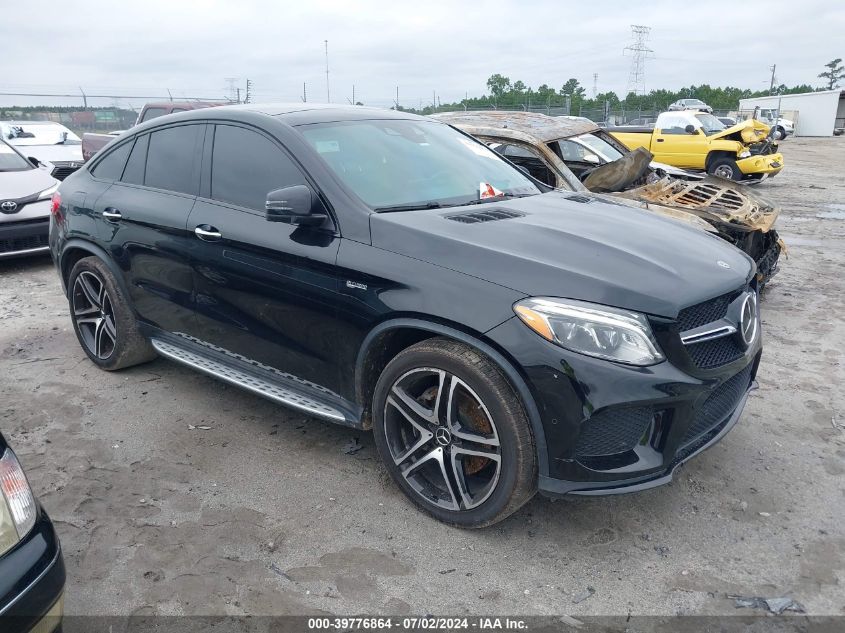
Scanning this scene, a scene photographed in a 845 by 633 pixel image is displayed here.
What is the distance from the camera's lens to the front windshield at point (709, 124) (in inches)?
635

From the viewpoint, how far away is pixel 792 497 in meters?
3.20

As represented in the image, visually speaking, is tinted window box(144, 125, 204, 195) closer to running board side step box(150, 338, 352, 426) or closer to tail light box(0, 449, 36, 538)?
running board side step box(150, 338, 352, 426)

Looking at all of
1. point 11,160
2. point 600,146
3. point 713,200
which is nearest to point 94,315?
point 11,160

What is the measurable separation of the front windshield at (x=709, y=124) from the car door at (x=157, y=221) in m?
14.8

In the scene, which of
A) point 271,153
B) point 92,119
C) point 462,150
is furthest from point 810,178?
point 92,119

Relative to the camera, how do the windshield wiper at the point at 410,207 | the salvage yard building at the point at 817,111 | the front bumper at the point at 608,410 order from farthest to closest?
the salvage yard building at the point at 817,111, the windshield wiper at the point at 410,207, the front bumper at the point at 608,410

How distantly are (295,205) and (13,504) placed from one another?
164cm

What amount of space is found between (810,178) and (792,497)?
17.6 meters

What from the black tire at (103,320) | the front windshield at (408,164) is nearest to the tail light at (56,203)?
the black tire at (103,320)

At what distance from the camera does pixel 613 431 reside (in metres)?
2.54

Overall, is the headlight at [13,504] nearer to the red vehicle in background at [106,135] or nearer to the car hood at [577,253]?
the car hood at [577,253]

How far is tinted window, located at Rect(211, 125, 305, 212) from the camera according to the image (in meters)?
3.42

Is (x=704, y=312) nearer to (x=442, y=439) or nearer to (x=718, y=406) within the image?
(x=718, y=406)

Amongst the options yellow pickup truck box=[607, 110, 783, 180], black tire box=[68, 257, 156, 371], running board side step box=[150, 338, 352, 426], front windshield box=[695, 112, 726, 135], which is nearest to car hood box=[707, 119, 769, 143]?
yellow pickup truck box=[607, 110, 783, 180]
